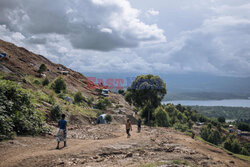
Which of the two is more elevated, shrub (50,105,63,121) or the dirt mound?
the dirt mound

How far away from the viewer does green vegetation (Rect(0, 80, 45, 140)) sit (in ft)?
34.0

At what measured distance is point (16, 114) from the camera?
11852 mm

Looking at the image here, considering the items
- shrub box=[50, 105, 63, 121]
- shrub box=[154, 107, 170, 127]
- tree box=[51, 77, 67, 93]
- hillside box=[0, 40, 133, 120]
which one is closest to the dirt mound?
hillside box=[0, 40, 133, 120]

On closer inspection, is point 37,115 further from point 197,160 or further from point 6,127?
point 197,160

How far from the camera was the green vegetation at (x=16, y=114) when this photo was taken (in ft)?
34.0

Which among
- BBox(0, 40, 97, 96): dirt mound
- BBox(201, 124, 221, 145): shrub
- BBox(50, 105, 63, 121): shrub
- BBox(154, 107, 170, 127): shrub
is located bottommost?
BBox(201, 124, 221, 145): shrub

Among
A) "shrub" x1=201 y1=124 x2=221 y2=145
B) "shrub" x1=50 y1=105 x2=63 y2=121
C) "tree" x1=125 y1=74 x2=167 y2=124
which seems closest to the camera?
"shrub" x1=50 y1=105 x2=63 y2=121

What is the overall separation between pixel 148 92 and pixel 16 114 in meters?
32.5

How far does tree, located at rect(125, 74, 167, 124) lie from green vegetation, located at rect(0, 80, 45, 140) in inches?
1173

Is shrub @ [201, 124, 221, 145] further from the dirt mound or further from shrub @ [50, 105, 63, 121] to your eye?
shrub @ [50, 105, 63, 121]

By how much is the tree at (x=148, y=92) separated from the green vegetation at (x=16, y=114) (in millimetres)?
29799

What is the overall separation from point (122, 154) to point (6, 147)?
603 cm

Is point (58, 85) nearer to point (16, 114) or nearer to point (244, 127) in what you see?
point (16, 114)

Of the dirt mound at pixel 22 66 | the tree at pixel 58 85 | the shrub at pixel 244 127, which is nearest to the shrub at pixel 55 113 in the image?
the tree at pixel 58 85
